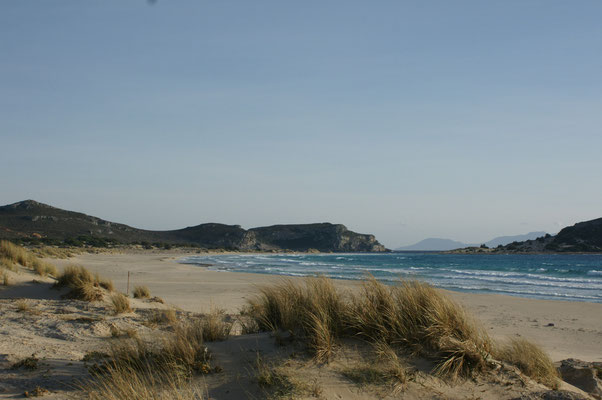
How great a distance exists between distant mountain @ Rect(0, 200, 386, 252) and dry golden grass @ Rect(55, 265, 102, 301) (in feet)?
181

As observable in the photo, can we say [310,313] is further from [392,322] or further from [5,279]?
[5,279]

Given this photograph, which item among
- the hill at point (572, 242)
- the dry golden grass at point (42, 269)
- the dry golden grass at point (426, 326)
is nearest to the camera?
the dry golden grass at point (426, 326)

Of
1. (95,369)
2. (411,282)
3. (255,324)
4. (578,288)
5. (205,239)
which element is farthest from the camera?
(205,239)

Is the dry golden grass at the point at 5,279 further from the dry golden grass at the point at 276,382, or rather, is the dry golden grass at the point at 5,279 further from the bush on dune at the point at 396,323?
the dry golden grass at the point at 276,382

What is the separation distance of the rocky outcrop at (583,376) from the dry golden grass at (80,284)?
1229cm

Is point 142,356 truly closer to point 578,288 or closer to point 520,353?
point 520,353

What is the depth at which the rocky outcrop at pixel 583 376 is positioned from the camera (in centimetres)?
691

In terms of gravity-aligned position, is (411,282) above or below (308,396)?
above

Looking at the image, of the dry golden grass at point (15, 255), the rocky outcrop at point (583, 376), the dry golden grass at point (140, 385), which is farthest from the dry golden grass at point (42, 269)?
the rocky outcrop at point (583, 376)

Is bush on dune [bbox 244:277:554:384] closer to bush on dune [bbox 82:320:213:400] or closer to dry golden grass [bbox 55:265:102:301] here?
bush on dune [bbox 82:320:213:400]

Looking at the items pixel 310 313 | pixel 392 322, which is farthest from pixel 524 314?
pixel 310 313

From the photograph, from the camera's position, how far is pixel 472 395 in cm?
566

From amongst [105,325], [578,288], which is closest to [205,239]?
[578,288]

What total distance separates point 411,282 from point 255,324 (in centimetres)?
279
